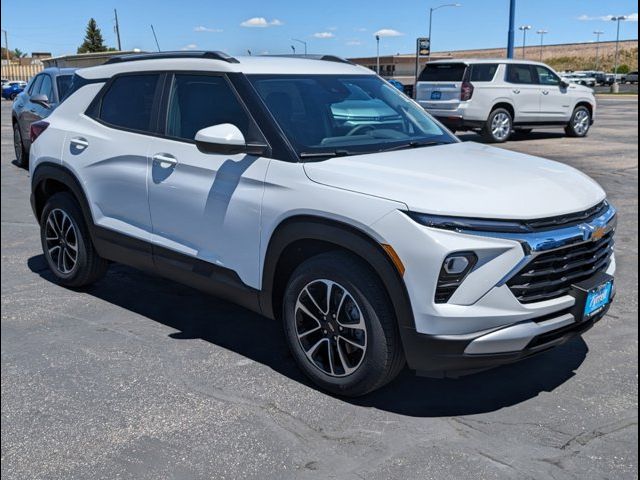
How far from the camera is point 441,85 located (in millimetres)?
16594

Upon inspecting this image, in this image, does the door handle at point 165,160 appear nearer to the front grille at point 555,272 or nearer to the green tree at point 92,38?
the front grille at point 555,272

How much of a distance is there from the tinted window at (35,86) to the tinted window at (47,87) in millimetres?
171

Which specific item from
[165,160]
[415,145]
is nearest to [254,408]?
[165,160]

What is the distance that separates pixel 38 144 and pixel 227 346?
252cm

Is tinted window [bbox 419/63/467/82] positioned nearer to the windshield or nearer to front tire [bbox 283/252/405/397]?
the windshield

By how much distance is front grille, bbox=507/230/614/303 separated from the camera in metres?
3.32

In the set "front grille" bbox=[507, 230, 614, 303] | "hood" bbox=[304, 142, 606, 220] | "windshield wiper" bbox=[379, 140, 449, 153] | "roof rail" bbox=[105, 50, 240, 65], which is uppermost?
"roof rail" bbox=[105, 50, 240, 65]

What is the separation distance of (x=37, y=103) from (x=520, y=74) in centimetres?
1131

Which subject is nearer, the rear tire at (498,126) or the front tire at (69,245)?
the front tire at (69,245)

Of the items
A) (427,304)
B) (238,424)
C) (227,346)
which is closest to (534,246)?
(427,304)

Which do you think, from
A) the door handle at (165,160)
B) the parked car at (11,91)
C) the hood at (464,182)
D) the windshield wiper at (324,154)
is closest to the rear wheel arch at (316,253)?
the hood at (464,182)

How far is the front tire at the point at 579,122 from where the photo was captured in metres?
18.0

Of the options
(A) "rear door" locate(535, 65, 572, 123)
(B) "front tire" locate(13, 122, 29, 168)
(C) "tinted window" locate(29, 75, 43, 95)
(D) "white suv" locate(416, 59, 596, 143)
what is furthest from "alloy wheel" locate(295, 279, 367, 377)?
(A) "rear door" locate(535, 65, 572, 123)

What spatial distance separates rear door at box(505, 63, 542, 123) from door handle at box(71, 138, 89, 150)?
13.3 meters
